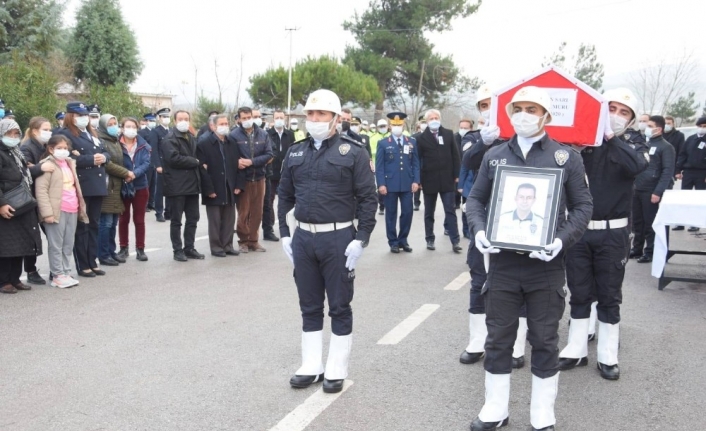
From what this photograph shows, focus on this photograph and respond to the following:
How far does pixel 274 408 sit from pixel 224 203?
615cm

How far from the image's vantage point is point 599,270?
5.42 m

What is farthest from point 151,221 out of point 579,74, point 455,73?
point 579,74

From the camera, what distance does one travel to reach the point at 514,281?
4.14 m

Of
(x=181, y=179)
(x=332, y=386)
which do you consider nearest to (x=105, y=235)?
(x=181, y=179)

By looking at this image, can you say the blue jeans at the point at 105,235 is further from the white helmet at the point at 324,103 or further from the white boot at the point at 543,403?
the white boot at the point at 543,403

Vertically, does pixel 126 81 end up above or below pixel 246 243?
above

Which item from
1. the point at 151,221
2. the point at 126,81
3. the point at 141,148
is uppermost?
the point at 126,81

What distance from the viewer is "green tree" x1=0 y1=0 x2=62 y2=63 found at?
27219 millimetres

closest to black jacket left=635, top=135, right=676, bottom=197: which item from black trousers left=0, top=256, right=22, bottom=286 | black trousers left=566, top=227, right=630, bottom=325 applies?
black trousers left=566, top=227, right=630, bottom=325

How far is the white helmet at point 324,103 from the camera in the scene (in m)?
4.98

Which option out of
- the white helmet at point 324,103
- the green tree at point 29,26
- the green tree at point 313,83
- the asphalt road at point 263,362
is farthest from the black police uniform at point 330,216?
the green tree at point 313,83

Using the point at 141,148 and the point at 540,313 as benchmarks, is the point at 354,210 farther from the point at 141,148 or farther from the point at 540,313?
the point at 141,148

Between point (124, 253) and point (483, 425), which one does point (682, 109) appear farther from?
point (483, 425)

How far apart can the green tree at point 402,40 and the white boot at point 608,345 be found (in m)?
37.3
